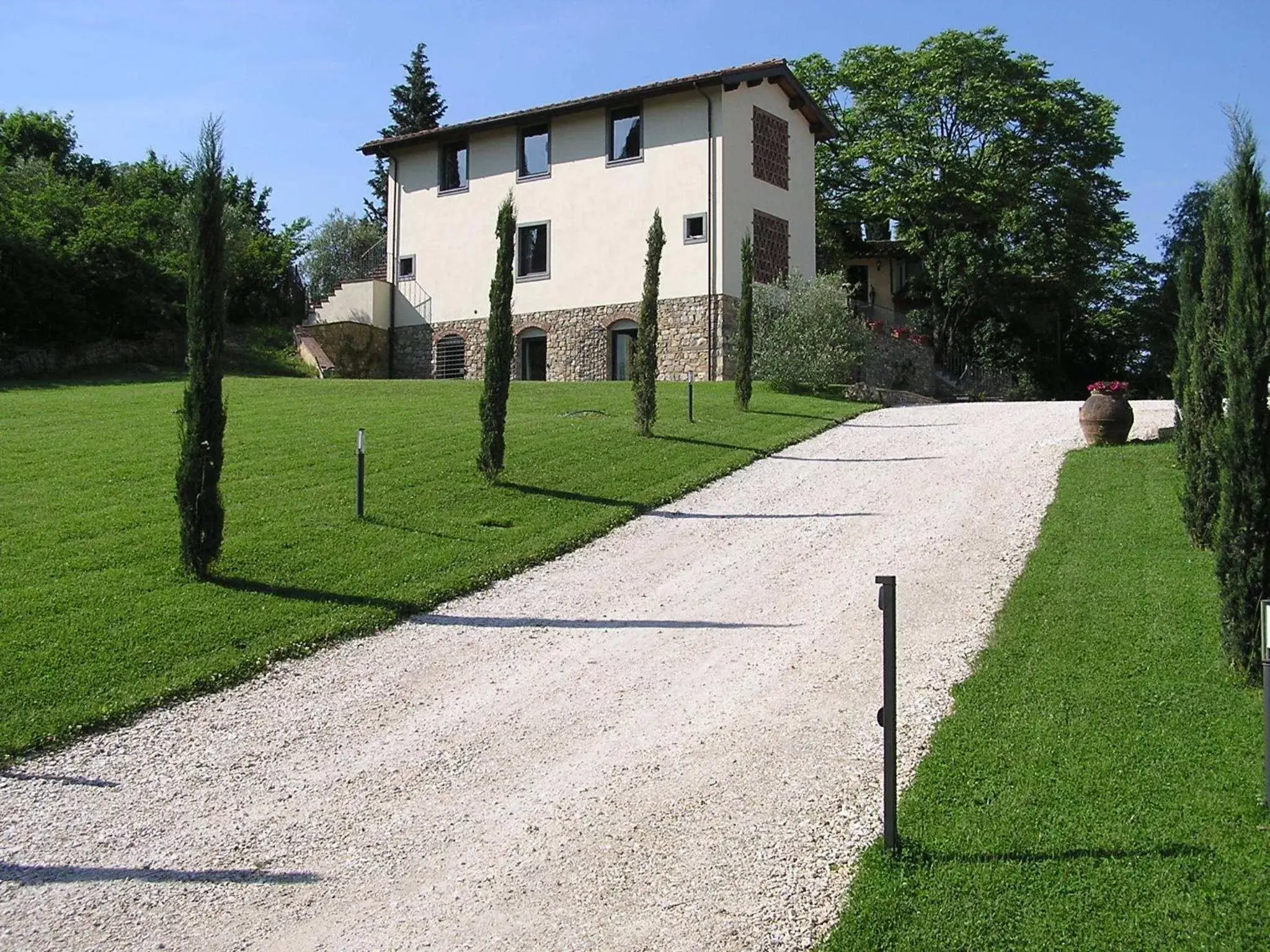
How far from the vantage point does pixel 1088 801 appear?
207 inches

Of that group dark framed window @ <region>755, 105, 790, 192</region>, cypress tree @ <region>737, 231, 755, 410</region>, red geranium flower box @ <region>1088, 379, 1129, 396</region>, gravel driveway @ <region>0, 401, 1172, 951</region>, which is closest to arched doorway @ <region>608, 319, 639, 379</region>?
dark framed window @ <region>755, 105, 790, 192</region>

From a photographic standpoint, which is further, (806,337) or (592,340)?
(592,340)

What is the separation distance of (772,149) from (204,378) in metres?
23.6

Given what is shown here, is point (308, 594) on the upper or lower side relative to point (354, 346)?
lower

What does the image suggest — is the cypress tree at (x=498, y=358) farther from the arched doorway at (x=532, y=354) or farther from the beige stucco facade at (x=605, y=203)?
the arched doorway at (x=532, y=354)

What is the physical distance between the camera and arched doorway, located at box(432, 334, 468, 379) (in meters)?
33.0

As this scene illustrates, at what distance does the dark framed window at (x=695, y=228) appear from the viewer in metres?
28.6

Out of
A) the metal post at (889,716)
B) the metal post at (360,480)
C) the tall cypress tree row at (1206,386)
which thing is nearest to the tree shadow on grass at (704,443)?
the metal post at (360,480)

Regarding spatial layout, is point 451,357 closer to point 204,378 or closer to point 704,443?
point 704,443

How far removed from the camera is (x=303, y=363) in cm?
3225

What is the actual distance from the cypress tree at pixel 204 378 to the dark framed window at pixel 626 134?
20696 mm

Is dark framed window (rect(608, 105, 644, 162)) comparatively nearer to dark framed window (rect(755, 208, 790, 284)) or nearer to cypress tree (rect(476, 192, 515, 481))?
dark framed window (rect(755, 208, 790, 284))

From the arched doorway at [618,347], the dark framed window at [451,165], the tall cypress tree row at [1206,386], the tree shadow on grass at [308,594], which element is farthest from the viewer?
the dark framed window at [451,165]

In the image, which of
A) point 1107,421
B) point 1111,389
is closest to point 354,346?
point 1111,389
